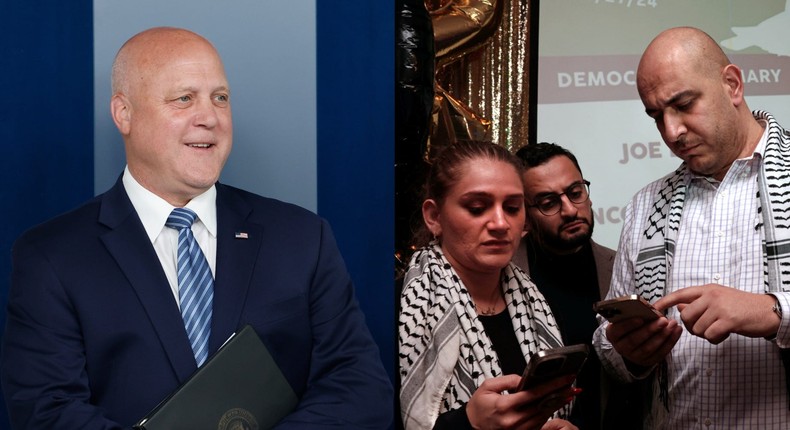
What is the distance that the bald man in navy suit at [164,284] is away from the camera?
5.74 feet

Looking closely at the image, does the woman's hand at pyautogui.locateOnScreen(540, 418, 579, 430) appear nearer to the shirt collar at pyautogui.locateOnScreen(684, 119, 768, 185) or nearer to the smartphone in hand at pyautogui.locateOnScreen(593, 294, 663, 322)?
the smartphone in hand at pyautogui.locateOnScreen(593, 294, 663, 322)

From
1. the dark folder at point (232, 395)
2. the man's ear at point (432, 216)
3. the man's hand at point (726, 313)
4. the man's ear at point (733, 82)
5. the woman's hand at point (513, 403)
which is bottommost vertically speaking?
the woman's hand at point (513, 403)

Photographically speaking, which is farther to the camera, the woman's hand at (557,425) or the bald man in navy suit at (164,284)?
the woman's hand at (557,425)

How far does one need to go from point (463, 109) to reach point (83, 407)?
98.8 inches

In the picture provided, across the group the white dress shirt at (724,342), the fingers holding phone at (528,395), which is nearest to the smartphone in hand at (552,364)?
the fingers holding phone at (528,395)

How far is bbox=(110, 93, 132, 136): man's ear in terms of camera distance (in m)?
1.94

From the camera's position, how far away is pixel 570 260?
2.91m

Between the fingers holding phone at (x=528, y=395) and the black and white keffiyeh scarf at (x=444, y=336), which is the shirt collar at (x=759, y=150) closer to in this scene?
the black and white keffiyeh scarf at (x=444, y=336)

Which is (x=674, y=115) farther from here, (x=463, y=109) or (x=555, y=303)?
(x=463, y=109)

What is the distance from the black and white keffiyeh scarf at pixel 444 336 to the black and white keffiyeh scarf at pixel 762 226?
276mm

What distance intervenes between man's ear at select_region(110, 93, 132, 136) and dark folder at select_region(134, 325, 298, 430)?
0.49 m

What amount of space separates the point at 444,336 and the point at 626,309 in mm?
426

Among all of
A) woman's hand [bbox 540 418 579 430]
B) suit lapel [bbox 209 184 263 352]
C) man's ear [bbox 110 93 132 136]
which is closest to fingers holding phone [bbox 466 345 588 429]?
woman's hand [bbox 540 418 579 430]

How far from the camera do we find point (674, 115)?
2396 mm
